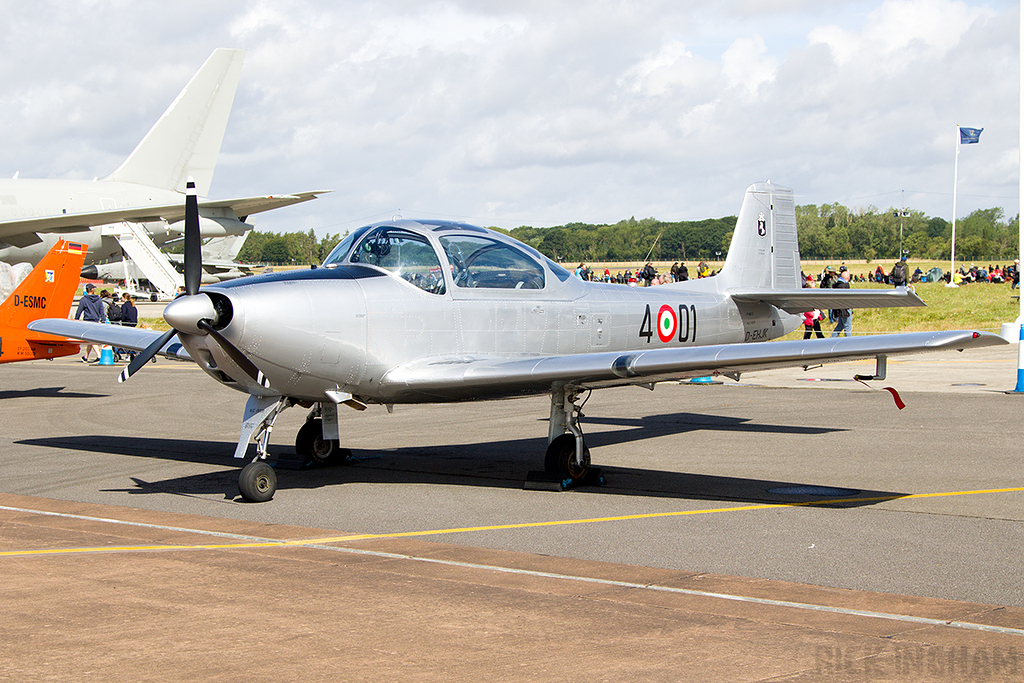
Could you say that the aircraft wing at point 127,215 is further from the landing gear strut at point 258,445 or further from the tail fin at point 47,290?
the landing gear strut at point 258,445

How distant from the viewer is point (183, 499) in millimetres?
8898

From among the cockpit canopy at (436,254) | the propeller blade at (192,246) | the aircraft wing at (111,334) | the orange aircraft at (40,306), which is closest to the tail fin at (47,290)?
the orange aircraft at (40,306)

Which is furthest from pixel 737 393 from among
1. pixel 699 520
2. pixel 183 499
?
pixel 183 499

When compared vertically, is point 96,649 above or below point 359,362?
below

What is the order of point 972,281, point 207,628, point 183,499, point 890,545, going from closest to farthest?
point 207,628 < point 890,545 < point 183,499 < point 972,281

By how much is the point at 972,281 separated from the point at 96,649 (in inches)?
3001

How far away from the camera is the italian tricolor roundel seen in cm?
1170

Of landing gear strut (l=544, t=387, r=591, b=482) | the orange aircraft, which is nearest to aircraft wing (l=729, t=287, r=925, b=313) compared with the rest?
landing gear strut (l=544, t=387, r=591, b=482)

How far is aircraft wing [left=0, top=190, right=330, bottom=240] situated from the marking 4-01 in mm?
16885

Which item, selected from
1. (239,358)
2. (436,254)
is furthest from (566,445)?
(239,358)

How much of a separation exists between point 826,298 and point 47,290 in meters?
13.2

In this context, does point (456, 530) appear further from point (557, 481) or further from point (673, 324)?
point (673, 324)

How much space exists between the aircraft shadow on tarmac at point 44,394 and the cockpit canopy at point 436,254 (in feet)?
36.0

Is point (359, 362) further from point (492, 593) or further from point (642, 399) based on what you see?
point (642, 399)
